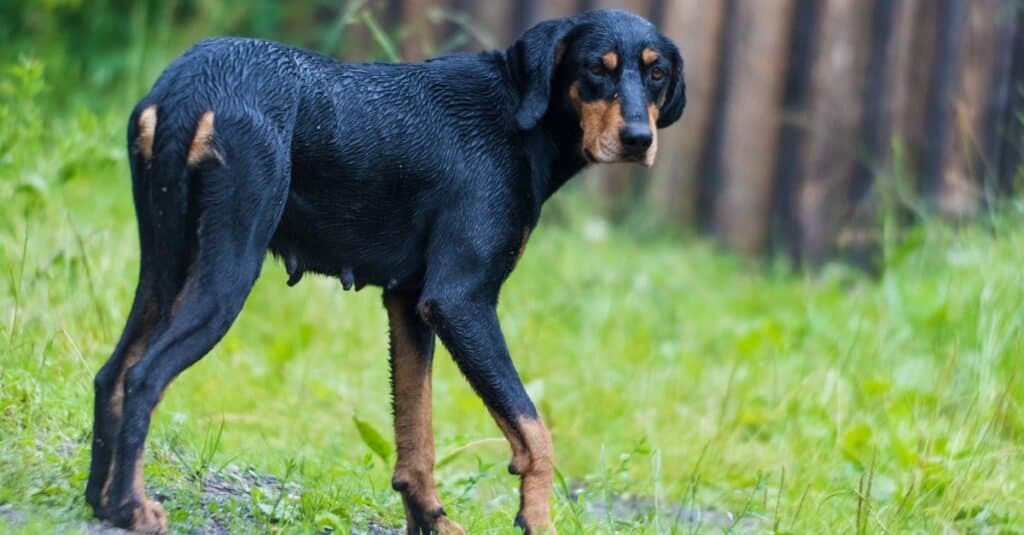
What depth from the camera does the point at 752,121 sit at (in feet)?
28.4

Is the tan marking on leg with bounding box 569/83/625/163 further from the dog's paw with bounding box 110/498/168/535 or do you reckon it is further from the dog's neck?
the dog's paw with bounding box 110/498/168/535

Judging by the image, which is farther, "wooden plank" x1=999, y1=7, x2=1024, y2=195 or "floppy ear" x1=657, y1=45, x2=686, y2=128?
"wooden plank" x1=999, y1=7, x2=1024, y2=195

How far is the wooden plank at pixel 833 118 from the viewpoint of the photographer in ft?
27.6

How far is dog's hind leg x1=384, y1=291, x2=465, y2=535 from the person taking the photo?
4266mm

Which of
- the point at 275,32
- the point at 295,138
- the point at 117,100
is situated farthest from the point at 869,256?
the point at 295,138

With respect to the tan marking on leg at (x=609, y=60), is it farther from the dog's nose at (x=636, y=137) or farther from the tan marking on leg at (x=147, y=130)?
the tan marking on leg at (x=147, y=130)

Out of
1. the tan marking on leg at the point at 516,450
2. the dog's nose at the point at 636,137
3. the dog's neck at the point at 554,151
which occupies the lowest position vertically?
the tan marking on leg at the point at 516,450

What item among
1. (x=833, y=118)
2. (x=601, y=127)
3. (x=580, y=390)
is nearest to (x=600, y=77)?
(x=601, y=127)

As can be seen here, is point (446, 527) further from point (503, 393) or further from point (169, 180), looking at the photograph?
point (169, 180)

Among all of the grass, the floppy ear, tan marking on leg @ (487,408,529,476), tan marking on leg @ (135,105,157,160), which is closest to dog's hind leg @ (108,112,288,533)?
tan marking on leg @ (135,105,157,160)

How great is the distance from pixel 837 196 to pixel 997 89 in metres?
1.09

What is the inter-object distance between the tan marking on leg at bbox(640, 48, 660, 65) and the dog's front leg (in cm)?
91

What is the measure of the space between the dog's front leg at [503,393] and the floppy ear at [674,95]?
0.99 m

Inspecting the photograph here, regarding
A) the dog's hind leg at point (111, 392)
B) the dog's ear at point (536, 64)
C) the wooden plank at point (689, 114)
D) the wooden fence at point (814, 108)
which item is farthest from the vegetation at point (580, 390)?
the dog's ear at point (536, 64)
